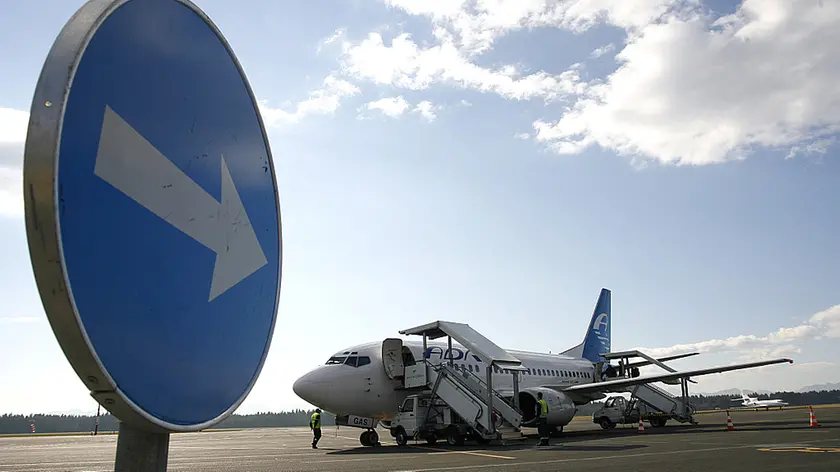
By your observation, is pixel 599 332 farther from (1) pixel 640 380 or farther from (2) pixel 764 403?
(2) pixel 764 403

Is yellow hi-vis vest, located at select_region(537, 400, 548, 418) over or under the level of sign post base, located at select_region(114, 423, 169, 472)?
under

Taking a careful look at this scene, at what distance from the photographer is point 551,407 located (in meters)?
19.1

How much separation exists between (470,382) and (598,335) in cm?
1888

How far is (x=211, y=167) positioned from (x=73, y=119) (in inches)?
18.0

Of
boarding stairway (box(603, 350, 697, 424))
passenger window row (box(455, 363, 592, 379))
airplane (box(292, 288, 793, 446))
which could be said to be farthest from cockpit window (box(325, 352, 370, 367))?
boarding stairway (box(603, 350, 697, 424))

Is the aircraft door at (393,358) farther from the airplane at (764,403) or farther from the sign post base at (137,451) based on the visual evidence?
the airplane at (764,403)

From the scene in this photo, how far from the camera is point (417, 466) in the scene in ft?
33.0

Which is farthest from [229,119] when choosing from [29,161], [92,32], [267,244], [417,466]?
[417,466]

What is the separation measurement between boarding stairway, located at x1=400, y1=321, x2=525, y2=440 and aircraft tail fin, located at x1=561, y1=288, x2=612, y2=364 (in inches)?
682

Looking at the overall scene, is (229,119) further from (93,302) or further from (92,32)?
(93,302)

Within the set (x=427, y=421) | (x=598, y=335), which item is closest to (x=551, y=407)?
(x=427, y=421)

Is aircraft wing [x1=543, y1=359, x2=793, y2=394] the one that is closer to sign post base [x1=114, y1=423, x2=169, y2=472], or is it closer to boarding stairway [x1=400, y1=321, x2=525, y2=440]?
boarding stairway [x1=400, y1=321, x2=525, y2=440]

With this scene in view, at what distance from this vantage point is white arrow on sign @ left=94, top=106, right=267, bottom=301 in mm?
1266

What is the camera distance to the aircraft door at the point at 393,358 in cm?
1792
